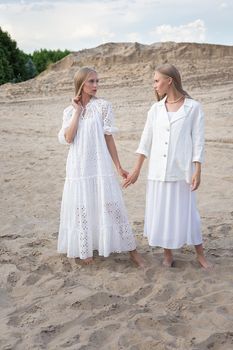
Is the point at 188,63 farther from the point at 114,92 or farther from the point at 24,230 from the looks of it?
the point at 24,230

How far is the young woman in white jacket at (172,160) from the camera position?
4.51 m

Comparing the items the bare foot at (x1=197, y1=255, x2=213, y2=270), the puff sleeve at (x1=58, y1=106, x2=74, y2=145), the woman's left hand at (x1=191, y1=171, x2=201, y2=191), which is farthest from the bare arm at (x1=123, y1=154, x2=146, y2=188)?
the bare foot at (x1=197, y1=255, x2=213, y2=270)

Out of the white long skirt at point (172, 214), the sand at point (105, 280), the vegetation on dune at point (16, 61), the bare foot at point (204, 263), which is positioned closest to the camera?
the sand at point (105, 280)

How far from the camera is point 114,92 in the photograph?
1662 cm

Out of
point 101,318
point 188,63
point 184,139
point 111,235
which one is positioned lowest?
point 101,318

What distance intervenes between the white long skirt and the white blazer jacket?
4.0 inches

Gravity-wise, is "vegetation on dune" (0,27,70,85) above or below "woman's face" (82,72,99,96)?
above

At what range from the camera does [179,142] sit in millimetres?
4527

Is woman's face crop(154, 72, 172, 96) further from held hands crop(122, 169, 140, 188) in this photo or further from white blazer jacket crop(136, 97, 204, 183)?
held hands crop(122, 169, 140, 188)

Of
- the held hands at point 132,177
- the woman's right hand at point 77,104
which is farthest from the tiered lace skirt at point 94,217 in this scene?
the woman's right hand at point 77,104

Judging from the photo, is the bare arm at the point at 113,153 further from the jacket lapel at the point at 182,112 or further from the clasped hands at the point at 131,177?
the jacket lapel at the point at 182,112

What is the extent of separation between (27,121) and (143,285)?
32.1 ft

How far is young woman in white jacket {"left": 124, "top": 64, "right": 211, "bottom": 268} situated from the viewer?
4508mm

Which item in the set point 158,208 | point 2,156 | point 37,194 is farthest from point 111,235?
point 2,156
